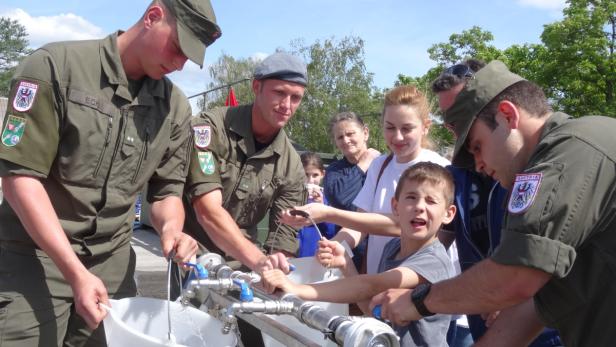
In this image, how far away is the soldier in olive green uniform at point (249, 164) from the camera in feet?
9.68

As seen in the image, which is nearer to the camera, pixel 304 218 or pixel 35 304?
pixel 35 304

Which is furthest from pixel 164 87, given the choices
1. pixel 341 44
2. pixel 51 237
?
pixel 341 44

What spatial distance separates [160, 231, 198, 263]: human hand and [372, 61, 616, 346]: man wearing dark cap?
2.44 ft

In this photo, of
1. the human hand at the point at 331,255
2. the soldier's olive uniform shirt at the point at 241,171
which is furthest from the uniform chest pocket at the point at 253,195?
the human hand at the point at 331,255

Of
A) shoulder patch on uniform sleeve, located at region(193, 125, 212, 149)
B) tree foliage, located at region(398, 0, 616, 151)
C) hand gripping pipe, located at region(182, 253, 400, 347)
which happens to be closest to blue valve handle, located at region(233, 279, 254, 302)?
hand gripping pipe, located at region(182, 253, 400, 347)

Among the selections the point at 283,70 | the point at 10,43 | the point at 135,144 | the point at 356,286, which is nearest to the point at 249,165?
the point at 283,70

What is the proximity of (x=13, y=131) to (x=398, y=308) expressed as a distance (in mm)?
1469

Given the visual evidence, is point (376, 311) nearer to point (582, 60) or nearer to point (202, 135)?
point (202, 135)

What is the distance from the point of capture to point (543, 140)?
5.45ft

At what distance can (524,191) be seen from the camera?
1617 millimetres

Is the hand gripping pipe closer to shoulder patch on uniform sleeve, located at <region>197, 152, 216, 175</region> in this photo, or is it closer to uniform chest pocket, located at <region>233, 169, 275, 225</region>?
shoulder patch on uniform sleeve, located at <region>197, 152, 216, 175</region>

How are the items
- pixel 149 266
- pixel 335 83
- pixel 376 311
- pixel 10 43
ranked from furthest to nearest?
pixel 10 43 → pixel 335 83 → pixel 149 266 → pixel 376 311

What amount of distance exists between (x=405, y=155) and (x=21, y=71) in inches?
80.8

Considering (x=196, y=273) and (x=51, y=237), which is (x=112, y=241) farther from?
(x=196, y=273)
